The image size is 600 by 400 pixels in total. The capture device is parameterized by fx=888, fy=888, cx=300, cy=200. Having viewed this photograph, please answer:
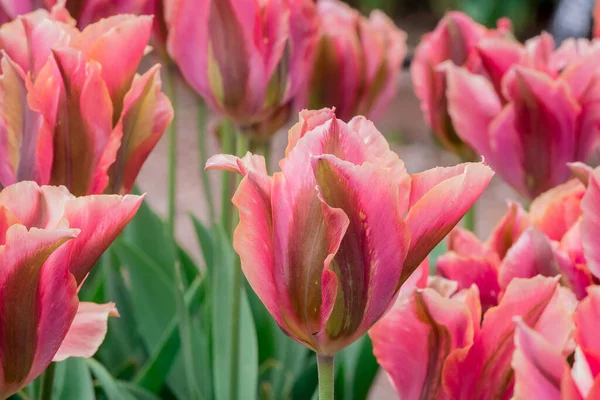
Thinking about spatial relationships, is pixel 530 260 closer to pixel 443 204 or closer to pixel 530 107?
pixel 443 204

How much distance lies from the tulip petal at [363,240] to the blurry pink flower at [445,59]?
0.40 metres

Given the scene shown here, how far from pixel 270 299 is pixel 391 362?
0.07 metres

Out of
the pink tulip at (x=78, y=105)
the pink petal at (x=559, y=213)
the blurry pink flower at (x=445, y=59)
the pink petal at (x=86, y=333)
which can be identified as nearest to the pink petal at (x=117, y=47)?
the pink tulip at (x=78, y=105)

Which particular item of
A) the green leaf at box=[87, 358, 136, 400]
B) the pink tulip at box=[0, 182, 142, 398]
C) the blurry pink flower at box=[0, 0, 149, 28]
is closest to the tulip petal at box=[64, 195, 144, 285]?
the pink tulip at box=[0, 182, 142, 398]

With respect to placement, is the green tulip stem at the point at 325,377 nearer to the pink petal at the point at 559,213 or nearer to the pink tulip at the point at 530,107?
the pink petal at the point at 559,213

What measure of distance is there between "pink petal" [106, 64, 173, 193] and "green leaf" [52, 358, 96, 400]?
0.42 ft

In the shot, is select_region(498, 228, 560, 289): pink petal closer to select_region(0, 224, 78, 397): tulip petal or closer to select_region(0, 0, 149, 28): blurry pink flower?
select_region(0, 224, 78, 397): tulip petal

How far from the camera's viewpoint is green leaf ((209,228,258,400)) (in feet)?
1.94

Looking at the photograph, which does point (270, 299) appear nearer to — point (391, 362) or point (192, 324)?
point (391, 362)

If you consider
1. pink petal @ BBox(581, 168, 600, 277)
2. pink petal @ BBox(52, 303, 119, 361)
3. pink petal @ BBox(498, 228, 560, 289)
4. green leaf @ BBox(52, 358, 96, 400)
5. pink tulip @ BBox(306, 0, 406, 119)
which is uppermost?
pink petal @ BBox(581, 168, 600, 277)

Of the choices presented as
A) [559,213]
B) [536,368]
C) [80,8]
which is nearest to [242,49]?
[80,8]

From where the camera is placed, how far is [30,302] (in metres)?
0.32

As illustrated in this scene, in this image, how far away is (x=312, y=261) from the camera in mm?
321

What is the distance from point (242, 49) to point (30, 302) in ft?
0.94
